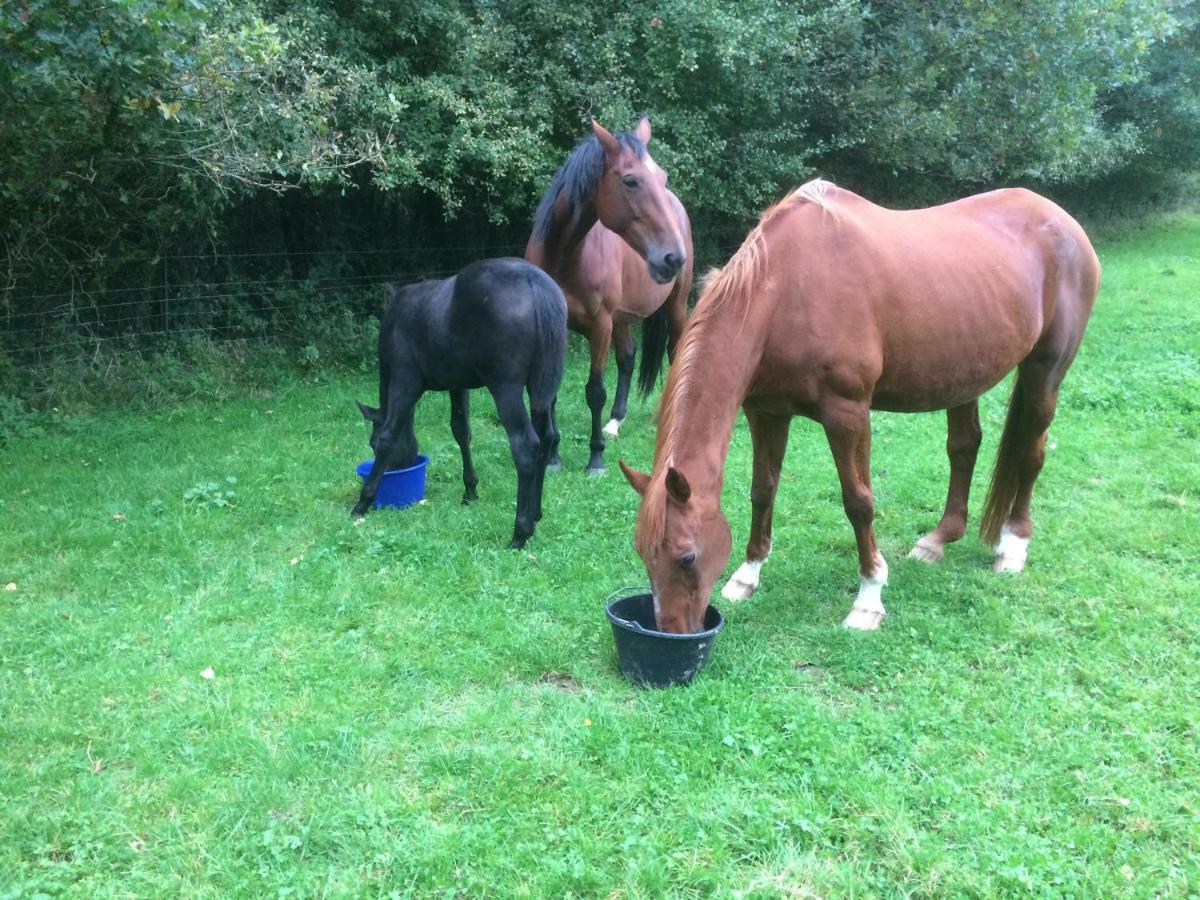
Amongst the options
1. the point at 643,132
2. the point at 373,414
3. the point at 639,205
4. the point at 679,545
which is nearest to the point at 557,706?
the point at 679,545

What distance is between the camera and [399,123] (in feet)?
26.6

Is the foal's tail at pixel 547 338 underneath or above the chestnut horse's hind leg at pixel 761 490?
above

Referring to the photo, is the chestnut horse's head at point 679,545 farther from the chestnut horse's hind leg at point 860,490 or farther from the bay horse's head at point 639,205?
the bay horse's head at point 639,205

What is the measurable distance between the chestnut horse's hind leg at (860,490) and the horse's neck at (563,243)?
111 inches

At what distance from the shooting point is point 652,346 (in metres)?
7.77

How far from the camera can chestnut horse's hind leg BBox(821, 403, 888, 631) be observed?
3607 mm

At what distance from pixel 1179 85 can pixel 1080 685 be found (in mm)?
22228

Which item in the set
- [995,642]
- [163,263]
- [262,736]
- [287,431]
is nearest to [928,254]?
[995,642]

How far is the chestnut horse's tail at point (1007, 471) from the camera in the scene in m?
4.49

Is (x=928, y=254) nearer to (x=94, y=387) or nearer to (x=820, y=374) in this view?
(x=820, y=374)

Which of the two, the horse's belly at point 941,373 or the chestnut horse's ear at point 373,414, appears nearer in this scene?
the horse's belly at point 941,373

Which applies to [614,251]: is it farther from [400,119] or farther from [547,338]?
[400,119]

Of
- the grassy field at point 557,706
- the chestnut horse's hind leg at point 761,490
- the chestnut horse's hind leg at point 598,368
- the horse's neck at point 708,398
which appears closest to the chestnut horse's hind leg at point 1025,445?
the grassy field at point 557,706

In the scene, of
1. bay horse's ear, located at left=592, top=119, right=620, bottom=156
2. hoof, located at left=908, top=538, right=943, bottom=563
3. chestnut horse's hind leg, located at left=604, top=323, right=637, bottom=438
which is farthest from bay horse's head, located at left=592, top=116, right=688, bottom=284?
hoof, located at left=908, top=538, right=943, bottom=563
